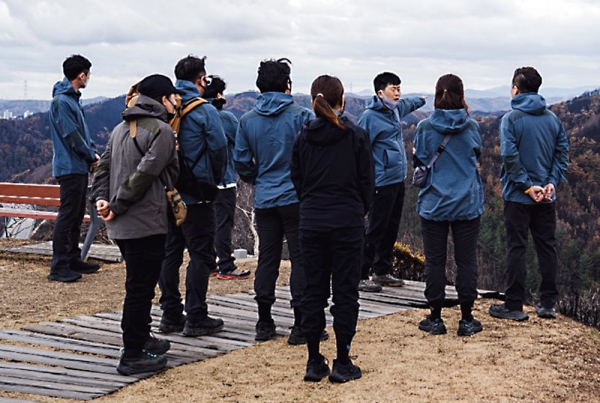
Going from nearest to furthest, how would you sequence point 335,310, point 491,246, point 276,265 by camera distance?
point 335,310
point 276,265
point 491,246

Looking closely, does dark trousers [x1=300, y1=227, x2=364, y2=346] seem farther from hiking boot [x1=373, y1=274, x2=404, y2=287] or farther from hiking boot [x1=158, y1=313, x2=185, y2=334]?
hiking boot [x1=373, y1=274, x2=404, y2=287]

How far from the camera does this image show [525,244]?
6.48 m

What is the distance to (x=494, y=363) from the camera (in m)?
5.31

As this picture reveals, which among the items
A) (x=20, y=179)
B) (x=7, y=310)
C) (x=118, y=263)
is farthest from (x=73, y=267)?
(x=20, y=179)

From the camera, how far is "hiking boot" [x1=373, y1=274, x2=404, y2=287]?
25.9 ft

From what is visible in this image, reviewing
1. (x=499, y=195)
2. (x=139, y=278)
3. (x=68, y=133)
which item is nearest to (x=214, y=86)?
(x=68, y=133)

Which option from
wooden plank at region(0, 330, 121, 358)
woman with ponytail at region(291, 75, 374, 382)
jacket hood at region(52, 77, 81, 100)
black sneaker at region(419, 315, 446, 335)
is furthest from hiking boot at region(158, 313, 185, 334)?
jacket hood at region(52, 77, 81, 100)

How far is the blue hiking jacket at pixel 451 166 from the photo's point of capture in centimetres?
585

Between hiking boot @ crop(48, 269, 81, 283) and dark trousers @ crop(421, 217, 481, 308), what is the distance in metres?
4.26

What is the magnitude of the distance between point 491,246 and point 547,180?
47.5m

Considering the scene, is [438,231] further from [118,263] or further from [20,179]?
[20,179]

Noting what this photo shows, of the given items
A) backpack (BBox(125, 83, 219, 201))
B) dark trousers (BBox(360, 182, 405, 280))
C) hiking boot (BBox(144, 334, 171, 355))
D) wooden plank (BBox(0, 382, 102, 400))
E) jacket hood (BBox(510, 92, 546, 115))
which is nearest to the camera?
wooden plank (BBox(0, 382, 102, 400))

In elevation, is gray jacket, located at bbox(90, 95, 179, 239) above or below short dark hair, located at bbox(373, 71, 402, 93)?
below

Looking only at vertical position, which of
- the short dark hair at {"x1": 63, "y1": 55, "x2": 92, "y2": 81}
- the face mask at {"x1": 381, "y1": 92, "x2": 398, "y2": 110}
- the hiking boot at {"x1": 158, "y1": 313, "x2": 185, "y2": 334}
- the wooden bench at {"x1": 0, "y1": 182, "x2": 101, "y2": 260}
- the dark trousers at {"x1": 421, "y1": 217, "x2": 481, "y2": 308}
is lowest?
the hiking boot at {"x1": 158, "y1": 313, "x2": 185, "y2": 334}
